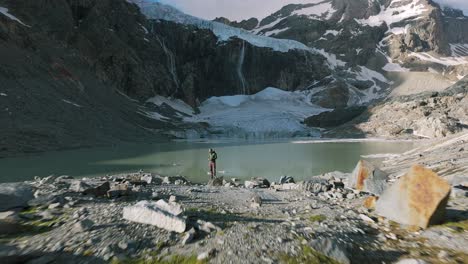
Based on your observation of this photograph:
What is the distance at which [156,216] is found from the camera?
6.82 m

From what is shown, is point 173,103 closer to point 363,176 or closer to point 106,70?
point 106,70

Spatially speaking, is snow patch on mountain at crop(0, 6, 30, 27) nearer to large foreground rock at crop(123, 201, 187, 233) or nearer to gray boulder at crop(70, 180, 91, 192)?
gray boulder at crop(70, 180, 91, 192)

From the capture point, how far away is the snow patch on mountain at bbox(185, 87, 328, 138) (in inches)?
4660

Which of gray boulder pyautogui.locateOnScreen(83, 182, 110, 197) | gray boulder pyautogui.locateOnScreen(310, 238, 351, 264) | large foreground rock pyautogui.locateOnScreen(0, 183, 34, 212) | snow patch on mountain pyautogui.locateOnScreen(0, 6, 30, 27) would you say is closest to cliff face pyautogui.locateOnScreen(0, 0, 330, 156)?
snow patch on mountain pyautogui.locateOnScreen(0, 6, 30, 27)

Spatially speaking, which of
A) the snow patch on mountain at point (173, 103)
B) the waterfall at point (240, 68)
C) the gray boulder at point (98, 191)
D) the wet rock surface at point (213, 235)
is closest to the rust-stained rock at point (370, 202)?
the wet rock surface at point (213, 235)

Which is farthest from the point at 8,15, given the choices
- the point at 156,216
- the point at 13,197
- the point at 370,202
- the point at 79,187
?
the point at 370,202

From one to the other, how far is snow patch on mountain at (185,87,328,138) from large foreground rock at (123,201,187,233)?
349ft

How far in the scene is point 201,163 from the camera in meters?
38.8

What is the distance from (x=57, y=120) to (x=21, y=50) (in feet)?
85.2

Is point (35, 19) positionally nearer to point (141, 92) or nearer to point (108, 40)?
point (108, 40)

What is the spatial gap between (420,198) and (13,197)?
344 inches

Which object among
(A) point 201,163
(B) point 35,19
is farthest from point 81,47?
(A) point 201,163

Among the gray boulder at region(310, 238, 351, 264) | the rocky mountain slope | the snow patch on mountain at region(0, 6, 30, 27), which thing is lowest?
the gray boulder at region(310, 238, 351, 264)

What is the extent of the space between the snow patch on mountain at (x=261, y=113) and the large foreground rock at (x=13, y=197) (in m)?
105
